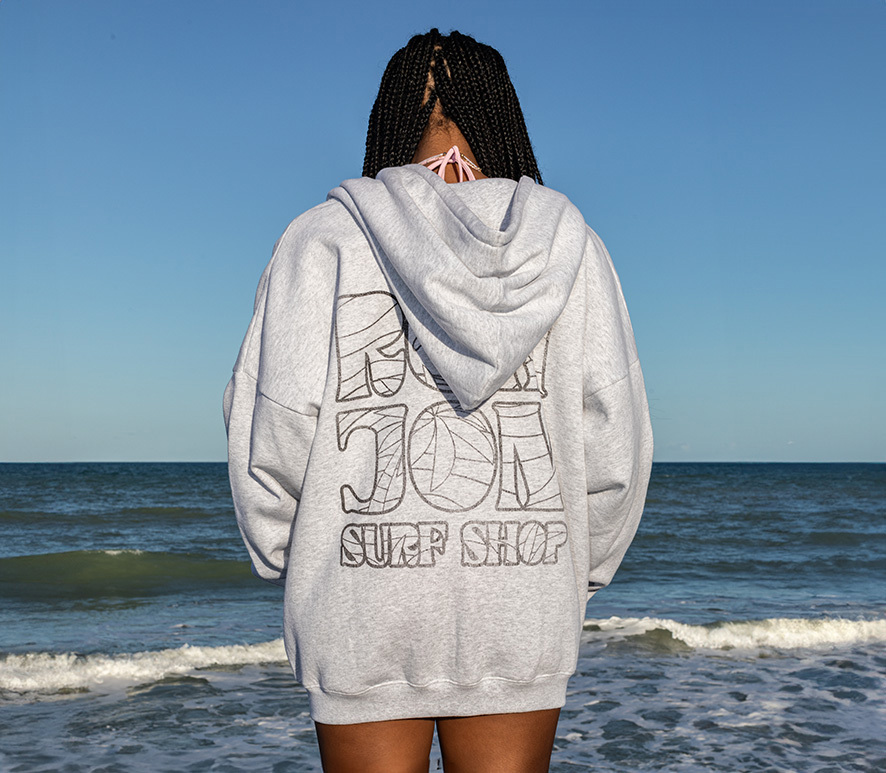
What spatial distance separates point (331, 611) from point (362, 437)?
288mm

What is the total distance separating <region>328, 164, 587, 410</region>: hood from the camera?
1.29 metres

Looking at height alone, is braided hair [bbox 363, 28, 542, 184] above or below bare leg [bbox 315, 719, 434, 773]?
above

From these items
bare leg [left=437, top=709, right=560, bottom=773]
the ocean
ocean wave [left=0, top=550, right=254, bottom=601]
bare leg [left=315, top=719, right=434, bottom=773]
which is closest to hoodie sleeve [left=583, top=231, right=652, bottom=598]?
bare leg [left=437, top=709, right=560, bottom=773]

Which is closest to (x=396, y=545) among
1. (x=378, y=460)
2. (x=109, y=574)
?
(x=378, y=460)

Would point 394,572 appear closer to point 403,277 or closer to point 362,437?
point 362,437

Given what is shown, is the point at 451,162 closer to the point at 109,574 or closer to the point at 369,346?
the point at 369,346

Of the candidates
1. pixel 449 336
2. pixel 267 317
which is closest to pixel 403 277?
pixel 449 336

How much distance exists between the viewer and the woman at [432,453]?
1278 mm

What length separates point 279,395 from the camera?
1.36 meters

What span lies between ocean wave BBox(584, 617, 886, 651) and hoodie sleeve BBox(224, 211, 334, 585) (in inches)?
219

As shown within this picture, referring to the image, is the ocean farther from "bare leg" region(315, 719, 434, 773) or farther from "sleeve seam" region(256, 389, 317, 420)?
"sleeve seam" region(256, 389, 317, 420)

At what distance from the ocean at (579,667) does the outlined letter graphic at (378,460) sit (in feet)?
10.2

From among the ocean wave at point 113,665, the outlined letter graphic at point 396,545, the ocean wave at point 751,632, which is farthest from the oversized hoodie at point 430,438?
the ocean wave at point 751,632

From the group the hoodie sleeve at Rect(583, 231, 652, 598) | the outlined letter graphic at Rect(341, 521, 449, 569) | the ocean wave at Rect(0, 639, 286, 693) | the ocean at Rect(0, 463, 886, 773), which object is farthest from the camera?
the ocean wave at Rect(0, 639, 286, 693)
